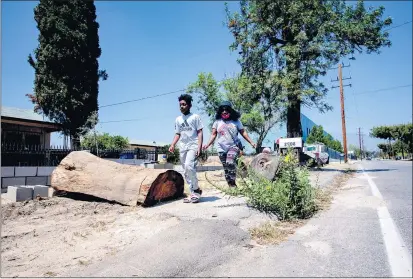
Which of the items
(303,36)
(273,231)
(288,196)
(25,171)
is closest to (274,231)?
(273,231)

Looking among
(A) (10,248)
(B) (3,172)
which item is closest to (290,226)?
(A) (10,248)

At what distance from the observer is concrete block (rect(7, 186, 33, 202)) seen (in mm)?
5113

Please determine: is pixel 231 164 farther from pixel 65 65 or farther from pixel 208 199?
pixel 65 65

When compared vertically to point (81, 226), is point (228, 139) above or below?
above

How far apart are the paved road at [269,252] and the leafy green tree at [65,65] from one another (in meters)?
15.9

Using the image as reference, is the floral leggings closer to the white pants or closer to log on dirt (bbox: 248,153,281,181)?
log on dirt (bbox: 248,153,281,181)

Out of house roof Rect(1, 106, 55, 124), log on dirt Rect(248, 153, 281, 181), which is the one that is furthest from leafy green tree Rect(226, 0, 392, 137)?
house roof Rect(1, 106, 55, 124)

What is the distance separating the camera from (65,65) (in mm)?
17109

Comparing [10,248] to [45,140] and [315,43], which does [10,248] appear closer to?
[315,43]

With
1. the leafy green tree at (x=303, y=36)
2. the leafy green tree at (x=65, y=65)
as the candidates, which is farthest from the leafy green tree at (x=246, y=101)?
the leafy green tree at (x=65, y=65)

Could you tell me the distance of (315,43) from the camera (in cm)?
1201

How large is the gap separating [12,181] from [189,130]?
4.89 m

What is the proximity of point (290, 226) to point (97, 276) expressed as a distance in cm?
211

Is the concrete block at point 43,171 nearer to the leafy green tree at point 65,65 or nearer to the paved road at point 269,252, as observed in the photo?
the paved road at point 269,252
